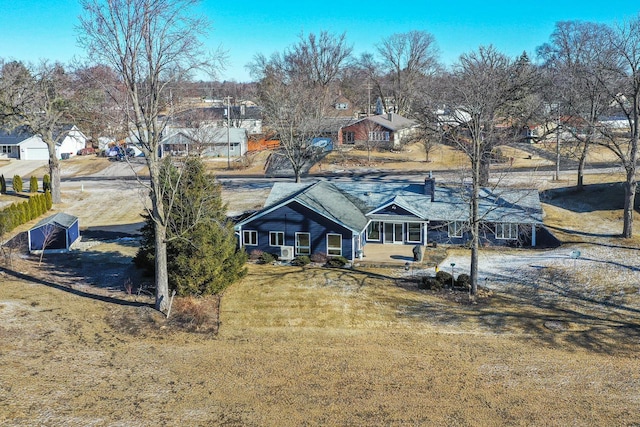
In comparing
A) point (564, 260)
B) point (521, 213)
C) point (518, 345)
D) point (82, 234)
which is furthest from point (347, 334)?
point (82, 234)

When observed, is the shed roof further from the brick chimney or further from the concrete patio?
the brick chimney

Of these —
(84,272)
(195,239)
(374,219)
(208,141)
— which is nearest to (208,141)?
(208,141)

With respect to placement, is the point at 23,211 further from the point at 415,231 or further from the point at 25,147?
the point at 25,147

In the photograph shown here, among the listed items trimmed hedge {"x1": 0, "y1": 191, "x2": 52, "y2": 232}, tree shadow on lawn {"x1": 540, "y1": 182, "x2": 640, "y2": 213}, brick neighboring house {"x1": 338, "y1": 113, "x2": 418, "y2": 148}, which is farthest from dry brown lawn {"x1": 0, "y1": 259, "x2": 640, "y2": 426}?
brick neighboring house {"x1": 338, "y1": 113, "x2": 418, "y2": 148}

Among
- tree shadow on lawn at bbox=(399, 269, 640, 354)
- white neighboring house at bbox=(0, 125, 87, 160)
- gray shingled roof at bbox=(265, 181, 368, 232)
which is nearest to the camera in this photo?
tree shadow on lawn at bbox=(399, 269, 640, 354)

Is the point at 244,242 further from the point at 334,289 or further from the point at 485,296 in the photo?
the point at 485,296

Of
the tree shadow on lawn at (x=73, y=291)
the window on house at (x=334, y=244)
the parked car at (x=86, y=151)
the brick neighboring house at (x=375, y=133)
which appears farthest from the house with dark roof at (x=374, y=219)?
the parked car at (x=86, y=151)

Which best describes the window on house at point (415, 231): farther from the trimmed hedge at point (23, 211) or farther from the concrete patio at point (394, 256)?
the trimmed hedge at point (23, 211)
